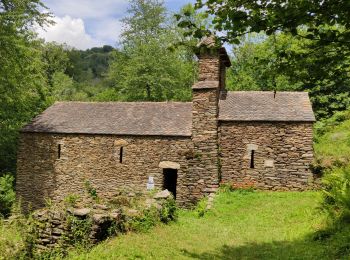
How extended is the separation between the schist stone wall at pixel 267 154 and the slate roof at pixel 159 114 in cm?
50

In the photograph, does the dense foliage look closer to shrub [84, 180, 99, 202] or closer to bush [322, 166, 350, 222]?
bush [322, 166, 350, 222]

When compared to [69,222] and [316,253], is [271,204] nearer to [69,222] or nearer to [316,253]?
[316,253]

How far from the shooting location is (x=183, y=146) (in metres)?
18.5

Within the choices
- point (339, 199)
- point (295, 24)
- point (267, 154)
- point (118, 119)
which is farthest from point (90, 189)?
point (295, 24)

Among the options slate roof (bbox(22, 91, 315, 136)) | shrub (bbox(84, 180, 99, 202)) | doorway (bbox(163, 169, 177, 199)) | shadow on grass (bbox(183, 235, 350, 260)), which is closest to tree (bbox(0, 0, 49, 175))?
slate roof (bbox(22, 91, 315, 136))

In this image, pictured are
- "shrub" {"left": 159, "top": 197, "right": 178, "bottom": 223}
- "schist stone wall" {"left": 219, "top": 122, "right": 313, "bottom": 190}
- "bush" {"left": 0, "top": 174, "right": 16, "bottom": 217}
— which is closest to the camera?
"shrub" {"left": 159, "top": 197, "right": 178, "bottom": 223}

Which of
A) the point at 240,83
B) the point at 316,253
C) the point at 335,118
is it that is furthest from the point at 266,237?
the point at 240,83

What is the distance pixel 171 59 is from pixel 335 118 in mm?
16173

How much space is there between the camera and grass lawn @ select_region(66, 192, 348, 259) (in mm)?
8633

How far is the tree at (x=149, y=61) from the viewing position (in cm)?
3538

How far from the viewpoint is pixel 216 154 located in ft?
59.2

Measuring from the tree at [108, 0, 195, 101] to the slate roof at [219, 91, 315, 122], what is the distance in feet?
51.8

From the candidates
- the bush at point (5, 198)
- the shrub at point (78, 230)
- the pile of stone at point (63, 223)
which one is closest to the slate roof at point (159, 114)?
the bush at point (5, 198)

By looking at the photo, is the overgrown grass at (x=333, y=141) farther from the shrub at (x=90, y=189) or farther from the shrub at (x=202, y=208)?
the shrub at (x=90, y=189)
